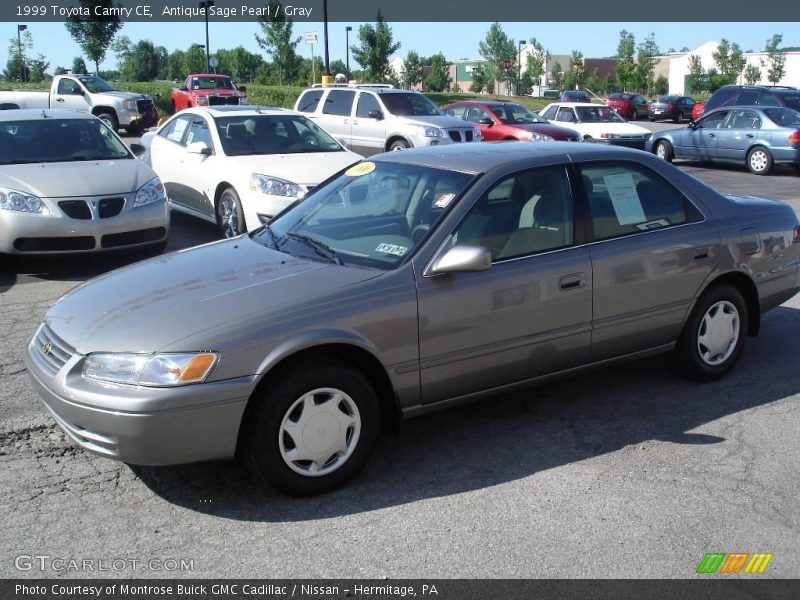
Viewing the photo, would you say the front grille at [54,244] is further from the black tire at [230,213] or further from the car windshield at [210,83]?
the car windshield at [210,83]

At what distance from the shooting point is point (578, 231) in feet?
15.5

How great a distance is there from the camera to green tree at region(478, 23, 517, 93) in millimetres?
59750

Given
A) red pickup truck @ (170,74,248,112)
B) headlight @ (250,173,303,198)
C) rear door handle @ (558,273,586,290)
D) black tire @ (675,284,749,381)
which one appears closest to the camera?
rear door handle @ (558,273,586,290)

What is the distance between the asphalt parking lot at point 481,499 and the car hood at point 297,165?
446cm

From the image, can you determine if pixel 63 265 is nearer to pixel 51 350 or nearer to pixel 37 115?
pixel 37 115

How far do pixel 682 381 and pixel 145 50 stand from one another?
77565 millimetres

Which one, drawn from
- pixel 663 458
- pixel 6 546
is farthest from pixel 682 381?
pixel 6 546

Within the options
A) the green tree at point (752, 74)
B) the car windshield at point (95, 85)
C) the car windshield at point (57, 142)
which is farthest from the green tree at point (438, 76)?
the car windshield at point (57, 142)

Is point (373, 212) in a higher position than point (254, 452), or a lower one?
higher

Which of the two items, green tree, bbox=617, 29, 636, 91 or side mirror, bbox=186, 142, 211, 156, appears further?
green tree, bbox=617, 29, 636, 91

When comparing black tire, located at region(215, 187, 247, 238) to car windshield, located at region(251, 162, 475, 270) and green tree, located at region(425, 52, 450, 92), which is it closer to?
car windshield, located at region(251, 162, 475, 270)

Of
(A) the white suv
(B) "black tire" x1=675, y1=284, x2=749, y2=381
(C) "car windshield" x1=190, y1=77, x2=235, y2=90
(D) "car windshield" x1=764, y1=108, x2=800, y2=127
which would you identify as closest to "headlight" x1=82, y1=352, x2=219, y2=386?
(B) "black tire" x1=675, y1=284, x2=749, y2=381

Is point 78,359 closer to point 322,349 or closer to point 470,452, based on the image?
point 322,349

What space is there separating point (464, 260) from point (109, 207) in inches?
205
